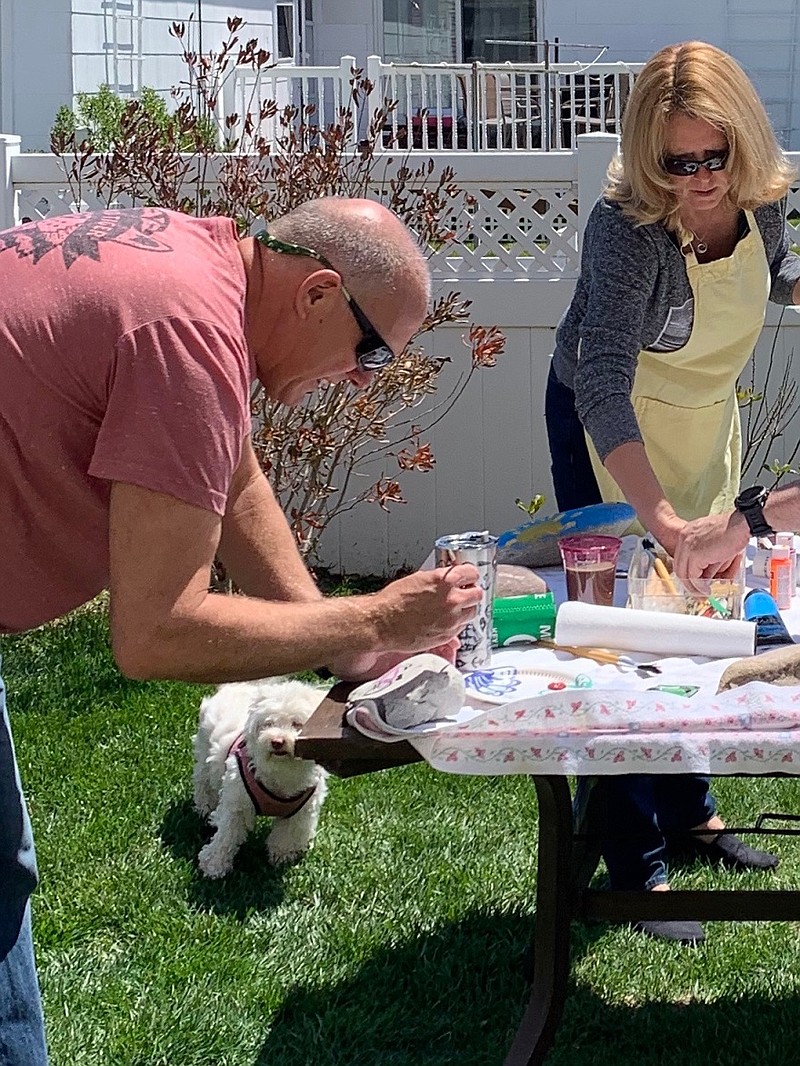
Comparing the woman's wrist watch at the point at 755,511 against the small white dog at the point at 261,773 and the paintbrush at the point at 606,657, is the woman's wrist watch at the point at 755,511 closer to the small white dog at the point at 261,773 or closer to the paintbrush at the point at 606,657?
the paintbrush at the point at 606,657

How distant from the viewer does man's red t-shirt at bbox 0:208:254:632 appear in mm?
1711

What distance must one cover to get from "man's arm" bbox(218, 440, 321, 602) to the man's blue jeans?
0.52 meters

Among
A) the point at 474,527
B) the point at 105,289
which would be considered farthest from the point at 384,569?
the point at 105,289

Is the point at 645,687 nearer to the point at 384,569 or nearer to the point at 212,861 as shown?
the point at 212,861

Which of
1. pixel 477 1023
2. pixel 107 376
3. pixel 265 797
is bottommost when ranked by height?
pixel 477 1023

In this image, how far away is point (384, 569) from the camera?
20.6 ft

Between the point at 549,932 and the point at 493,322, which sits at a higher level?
the point at 493,322

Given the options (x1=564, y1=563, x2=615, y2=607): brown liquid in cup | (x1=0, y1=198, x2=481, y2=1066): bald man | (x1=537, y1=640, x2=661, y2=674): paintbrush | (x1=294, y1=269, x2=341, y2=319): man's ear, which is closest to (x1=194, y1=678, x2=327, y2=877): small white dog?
(x1=564, y1=563, x2=615, y2=607): brown liquid in cup

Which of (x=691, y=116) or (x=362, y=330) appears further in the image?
(x=691, y=116)

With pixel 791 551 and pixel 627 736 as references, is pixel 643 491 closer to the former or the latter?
pixel 791 551

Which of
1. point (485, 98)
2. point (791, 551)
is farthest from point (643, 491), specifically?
point (485, 98)

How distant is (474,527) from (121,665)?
4452mm

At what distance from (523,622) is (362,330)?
716 millimetres

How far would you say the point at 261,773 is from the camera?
3482 mm
